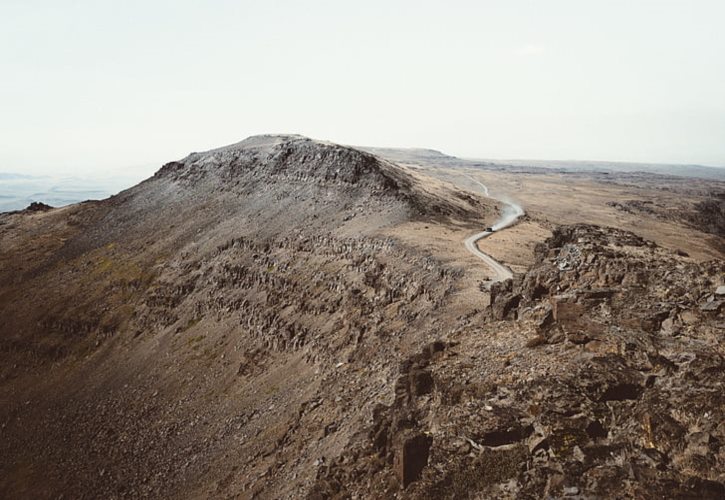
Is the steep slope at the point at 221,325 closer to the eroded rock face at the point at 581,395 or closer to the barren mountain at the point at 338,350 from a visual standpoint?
the barren mountain at the point at 338,350

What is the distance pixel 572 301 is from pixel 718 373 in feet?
26.8

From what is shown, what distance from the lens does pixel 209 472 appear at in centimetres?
3291

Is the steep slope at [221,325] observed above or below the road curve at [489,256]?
below

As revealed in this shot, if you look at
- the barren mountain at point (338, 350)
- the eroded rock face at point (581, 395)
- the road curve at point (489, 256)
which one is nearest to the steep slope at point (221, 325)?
the barren mountain at point (338, 350)

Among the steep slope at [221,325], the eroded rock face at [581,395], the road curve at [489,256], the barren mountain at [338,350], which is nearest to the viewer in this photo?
the eroded rock face at [581,395]

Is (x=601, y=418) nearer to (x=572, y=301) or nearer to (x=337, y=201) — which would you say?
(x=572, y=301)

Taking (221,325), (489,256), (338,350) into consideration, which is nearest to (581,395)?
(338,350)

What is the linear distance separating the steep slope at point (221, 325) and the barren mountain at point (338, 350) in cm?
25

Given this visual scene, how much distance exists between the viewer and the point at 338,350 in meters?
36.8

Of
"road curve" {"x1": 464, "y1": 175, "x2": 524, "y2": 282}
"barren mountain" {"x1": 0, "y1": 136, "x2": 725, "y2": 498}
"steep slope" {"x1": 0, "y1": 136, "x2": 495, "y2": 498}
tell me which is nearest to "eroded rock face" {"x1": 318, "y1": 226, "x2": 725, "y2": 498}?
"barren mountain" {"x1": 0, "y1": 136, "x2": 725, "y2": 498}

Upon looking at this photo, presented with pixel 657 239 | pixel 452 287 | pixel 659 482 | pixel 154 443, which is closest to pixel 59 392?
pixel 154 443

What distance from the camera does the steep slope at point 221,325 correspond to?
32.8 metres

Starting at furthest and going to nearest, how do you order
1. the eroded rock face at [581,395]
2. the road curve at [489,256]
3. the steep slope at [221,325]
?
the road curve at [489,256] < the steep slope at [221,325] < the eroded rock face at [581,395]

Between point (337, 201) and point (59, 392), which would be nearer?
point (59, 392)
